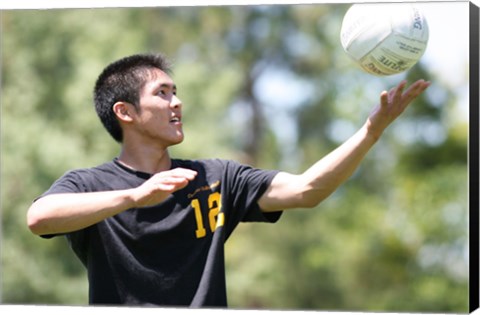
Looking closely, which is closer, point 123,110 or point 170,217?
point 170,217

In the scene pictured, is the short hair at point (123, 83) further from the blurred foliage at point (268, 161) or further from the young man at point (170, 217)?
the blurred foliage at point (268, 161)

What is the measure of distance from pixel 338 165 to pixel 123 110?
5.14 ft

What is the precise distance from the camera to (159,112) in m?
6.66

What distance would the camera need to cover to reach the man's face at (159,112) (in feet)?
21.6

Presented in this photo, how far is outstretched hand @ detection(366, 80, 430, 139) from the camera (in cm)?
565

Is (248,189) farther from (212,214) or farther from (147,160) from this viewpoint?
(147,160)

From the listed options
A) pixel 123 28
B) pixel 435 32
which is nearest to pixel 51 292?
pixel 123 28

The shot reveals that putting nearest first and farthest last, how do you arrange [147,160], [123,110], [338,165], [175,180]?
[175,180] < [338,165] < [147,160] < [123,110]

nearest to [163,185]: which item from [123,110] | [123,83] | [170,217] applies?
[170,217]

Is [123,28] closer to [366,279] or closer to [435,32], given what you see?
[366,279]

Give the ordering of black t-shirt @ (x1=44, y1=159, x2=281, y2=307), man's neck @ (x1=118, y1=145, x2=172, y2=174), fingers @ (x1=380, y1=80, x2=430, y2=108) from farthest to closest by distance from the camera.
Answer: man's neck @ (x1=118, y1=145, x2=172, y2=174)
black t-shirt @ (x1=44, y1=159, x2=281, y2=307)
fingers @ (x1=380, y1=80, x2=430, y2=108)

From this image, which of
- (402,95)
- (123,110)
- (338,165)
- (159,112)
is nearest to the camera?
(402,95)

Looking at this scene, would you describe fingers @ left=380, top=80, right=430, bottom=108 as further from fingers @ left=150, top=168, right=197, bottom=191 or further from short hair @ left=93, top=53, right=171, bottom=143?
short hair @ left=93, top=53, right=171, bottom=143

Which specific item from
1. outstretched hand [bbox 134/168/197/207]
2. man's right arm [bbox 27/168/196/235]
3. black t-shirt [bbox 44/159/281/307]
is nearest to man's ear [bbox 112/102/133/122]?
black t-shirt [bbox 44/159/281/307]
